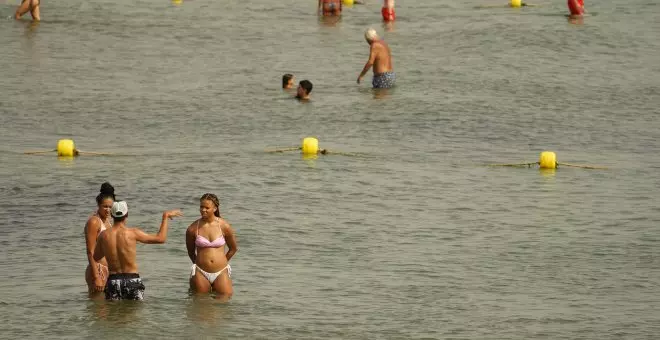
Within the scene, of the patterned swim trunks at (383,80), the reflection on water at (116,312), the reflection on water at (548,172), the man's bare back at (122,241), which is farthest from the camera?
the patterned swim trunks at (383,80)

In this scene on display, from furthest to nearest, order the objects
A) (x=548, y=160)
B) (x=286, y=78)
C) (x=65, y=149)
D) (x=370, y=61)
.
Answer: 1. (x=286, y=78)
2. (x=370, y=61)
3. (x=65, y=149)
4. (x=548, y=160)

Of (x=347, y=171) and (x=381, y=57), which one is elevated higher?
(x=381, y=57)

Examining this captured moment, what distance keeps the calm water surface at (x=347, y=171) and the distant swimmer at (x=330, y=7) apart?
1.90 ft

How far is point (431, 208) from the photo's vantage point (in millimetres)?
23672

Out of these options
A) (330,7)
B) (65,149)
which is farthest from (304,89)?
(330,7)

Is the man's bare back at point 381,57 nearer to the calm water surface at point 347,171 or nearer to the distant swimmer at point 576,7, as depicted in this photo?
the calm water surface at point 347,171

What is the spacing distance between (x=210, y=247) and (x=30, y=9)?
27365 millimetres

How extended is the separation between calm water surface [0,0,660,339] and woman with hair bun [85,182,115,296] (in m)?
0.38

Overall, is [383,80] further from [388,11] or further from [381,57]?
[388,11]

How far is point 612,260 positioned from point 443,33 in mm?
21896

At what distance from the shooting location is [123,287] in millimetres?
16984

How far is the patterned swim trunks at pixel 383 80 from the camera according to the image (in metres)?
33.8

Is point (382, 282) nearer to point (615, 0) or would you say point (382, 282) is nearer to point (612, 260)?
point (612, 260)

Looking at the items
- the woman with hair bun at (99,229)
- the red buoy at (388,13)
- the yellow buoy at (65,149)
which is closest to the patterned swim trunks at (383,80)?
the yellow buoy at (65,149)
